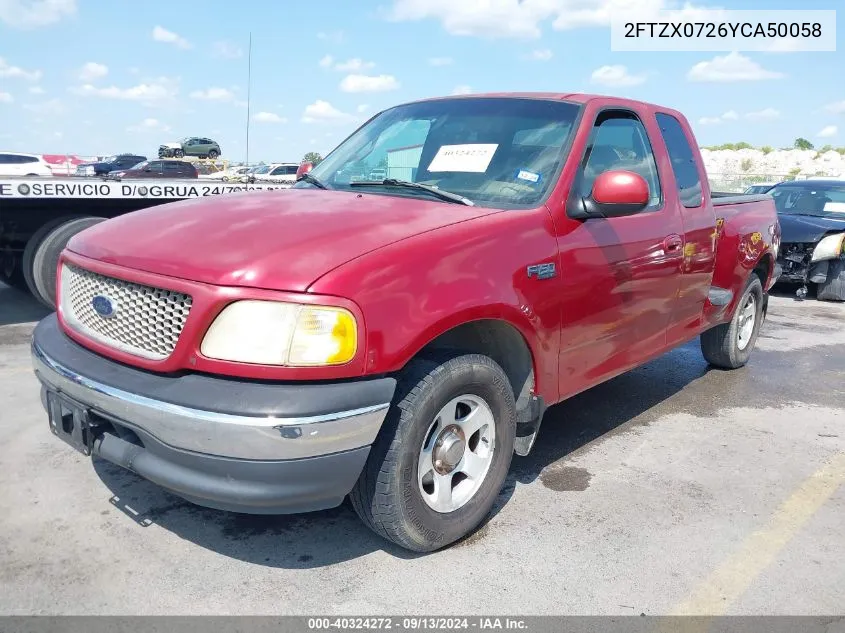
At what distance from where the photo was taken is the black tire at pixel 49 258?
261 inches

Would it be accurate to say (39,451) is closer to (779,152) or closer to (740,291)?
(740,291)

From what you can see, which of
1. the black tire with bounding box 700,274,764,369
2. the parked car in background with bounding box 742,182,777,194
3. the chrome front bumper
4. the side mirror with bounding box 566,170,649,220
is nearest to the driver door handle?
the side mirror with bounding box 566,170,649,220

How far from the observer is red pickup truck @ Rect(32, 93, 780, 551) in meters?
2.37

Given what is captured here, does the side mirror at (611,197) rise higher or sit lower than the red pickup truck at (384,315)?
higher

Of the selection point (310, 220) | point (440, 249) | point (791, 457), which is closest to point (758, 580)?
point (791, 457)

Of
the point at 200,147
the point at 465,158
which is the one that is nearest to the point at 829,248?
the point at 465,158

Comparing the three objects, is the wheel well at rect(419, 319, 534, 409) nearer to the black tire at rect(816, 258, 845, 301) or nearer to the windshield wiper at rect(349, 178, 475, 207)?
the windshield wiper at rect(349, 178, 475, 207)

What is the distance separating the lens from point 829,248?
9242 millimetres

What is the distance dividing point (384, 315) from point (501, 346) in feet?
2.95

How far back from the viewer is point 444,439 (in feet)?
9.45

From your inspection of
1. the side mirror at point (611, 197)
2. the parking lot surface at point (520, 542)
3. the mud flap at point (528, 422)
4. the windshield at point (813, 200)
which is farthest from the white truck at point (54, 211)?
the windshield at point (813, 200)

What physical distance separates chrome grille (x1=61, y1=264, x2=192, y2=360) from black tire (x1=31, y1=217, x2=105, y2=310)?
13.5 feet

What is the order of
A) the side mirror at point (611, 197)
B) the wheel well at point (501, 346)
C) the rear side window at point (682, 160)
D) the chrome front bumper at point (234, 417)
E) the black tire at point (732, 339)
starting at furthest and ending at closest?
the black tire at point (732, 339) → the rear side window at point (682, 160) → the side mirror at point (611, 197) → the wheel well at point (501, 346) → the chrome front bumper at point (234, 417)

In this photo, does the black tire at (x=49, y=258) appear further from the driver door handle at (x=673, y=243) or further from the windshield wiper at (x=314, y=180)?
the driver door handle at (x=673, y=243)
